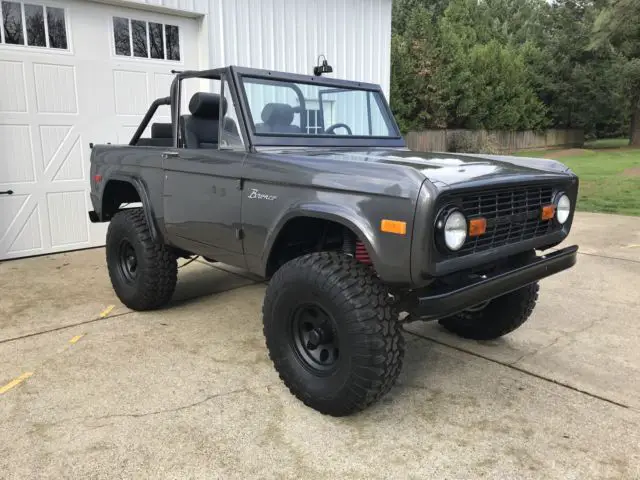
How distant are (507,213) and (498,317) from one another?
1.14 m

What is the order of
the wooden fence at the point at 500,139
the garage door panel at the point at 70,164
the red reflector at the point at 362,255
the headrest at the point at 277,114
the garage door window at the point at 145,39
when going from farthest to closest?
the wooden fence at the point at 500,139 → the garage door window at the point at 145,39 → the garage door panel at the point at 70,164 → the headrest at the point at 277,114 → the red reflector at the point at 362,255

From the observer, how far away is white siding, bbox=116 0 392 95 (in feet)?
24.1

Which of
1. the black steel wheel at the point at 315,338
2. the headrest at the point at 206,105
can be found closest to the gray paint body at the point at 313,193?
the headrest at the point at 206,105

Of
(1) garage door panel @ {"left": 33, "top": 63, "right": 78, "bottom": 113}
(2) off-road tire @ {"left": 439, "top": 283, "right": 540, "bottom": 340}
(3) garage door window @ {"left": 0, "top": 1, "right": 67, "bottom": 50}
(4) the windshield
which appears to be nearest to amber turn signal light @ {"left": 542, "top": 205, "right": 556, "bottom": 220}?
(2) off-road tire @ {"left": 439, "top": 283, "right": 540, "bottom": 340}

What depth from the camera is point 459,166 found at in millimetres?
2889

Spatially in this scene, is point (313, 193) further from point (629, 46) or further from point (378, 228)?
point (629, 46)

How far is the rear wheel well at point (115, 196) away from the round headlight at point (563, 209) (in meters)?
3.28

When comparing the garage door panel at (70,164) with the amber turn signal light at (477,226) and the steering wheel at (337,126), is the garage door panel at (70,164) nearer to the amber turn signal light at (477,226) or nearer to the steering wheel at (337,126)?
the steering wheel at (337,126)

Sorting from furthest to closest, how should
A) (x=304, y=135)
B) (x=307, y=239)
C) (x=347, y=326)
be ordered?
(x=304, y=135), (x=307, y=239), (x=347, y=326)

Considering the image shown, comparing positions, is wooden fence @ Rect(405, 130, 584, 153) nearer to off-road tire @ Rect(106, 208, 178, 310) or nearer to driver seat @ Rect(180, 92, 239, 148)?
off-road tire @ Rect(106, 208, 178, 310)

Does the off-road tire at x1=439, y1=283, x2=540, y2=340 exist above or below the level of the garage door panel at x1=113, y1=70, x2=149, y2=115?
below

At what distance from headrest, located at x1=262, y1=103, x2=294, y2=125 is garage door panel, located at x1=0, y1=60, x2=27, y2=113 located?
393 cm

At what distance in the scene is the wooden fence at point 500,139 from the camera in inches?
949

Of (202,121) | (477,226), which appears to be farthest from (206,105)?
(477,226)
